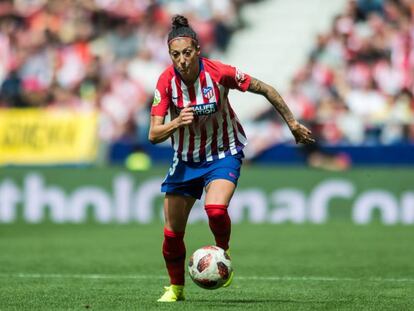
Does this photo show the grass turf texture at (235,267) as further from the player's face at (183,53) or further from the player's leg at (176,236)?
the player's face at (183,53)

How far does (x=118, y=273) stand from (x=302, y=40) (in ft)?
40.0

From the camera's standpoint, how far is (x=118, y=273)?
10.6m

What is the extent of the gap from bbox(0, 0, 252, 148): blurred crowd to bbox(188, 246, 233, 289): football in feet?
43.4

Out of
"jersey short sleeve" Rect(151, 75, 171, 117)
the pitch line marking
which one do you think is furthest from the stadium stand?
"jersey short sleeve" Rect(151, 75, 171, 117)

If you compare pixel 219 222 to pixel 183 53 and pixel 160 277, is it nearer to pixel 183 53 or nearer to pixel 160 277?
pixel 183 53

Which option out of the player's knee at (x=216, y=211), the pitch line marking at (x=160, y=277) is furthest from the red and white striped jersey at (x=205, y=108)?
the pitch line marking at (x=160, y=277)

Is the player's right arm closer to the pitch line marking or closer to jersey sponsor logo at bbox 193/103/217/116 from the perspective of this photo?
jersey sponsor logo at bbox 193/103/217/116

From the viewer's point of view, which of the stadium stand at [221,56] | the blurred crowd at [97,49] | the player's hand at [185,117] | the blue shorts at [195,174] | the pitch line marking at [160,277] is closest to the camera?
the player's hand at [185,117]

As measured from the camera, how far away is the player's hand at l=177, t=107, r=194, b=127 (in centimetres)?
759

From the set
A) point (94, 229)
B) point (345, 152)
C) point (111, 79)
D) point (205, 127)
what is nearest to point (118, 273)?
point (205, 127)

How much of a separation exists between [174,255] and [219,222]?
509mm

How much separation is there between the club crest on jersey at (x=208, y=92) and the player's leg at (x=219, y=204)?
0.66 metres

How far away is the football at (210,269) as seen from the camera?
768cm

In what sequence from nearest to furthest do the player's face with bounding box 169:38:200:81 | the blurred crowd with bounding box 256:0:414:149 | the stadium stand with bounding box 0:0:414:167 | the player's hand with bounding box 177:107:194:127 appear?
the player's hand with bounding box 177:107:194:127, the player's face with bounding box 169:38:200:81, the blurred crowd with bounding box 256:0:414:149, the stadium stand with bounding box 0:0:414:167
